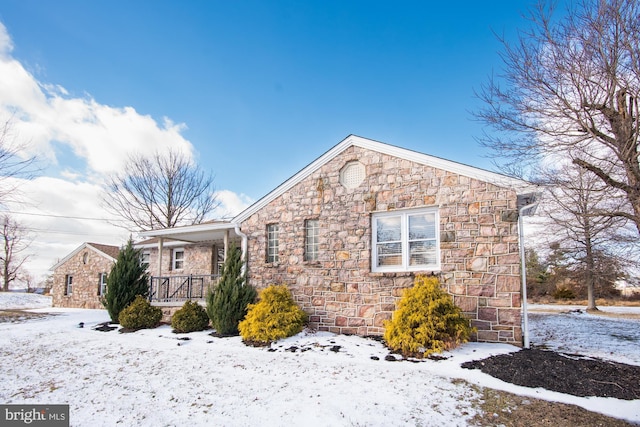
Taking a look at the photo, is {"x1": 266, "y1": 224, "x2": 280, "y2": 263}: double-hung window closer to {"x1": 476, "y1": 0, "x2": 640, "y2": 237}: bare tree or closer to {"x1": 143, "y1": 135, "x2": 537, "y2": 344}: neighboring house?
{"x1": 143, "y1": 135, "x2": 537, "y2": 344}: neighboring house

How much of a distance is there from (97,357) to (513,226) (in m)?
8.73

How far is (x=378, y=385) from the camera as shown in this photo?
201 inches

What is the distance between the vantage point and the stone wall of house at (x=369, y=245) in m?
7.20

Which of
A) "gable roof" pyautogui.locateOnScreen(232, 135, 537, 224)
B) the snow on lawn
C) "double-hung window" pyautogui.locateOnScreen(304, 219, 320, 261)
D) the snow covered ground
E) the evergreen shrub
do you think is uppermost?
"gable roof" pyautogui.locateOnScreen(232, 135, 537, 224)

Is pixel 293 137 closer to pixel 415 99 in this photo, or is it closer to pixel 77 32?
pixel 415 99

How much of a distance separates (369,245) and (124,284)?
8.37 meters

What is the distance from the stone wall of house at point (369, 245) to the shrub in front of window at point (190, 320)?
1745mm

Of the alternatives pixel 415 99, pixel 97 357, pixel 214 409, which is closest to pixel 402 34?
pixel 415 99

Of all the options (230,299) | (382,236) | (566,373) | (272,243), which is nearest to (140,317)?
(230,299)

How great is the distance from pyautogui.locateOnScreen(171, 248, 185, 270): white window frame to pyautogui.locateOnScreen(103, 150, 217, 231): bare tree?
715 centimetres

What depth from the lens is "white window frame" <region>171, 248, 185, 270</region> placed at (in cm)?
1623

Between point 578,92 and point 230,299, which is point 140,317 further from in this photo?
point 578,92

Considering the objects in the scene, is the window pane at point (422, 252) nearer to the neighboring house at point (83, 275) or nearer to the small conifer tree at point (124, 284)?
the small conifer tree at point (124, 284)

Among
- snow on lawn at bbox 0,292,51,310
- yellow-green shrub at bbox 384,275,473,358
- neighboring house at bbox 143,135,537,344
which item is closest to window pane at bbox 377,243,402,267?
neighboring house at bbox 143,135,537,344
